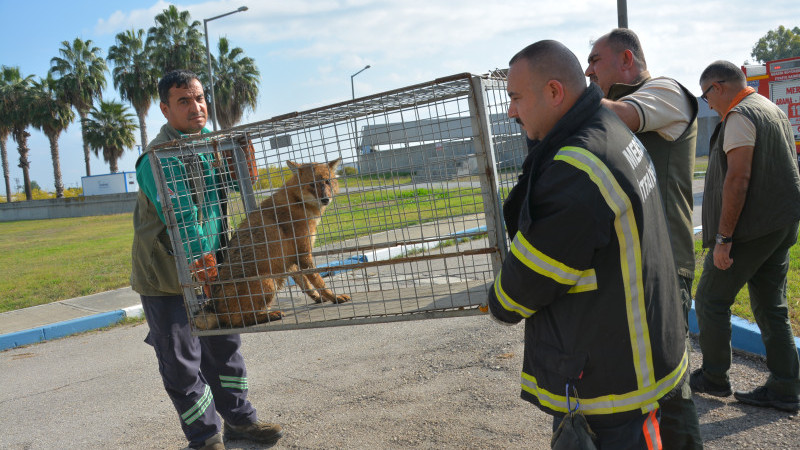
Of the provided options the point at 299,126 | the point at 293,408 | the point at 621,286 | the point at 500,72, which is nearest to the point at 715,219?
the point at 500,72

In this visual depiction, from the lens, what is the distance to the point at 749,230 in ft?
11.8

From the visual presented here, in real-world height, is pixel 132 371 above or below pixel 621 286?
below

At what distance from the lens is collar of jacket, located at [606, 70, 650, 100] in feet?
10.1

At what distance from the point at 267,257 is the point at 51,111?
168ft

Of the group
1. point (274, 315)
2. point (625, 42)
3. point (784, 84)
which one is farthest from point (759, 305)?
point (784, 84)

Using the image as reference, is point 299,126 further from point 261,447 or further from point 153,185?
point 261,447

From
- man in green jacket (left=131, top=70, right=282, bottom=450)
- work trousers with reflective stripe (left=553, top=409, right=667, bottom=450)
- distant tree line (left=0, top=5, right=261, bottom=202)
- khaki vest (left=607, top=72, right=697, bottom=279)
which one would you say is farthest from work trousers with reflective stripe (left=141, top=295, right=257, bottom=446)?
distant tree line (left=0, top=5, right=261, bottom=202)

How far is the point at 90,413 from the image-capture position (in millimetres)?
4594

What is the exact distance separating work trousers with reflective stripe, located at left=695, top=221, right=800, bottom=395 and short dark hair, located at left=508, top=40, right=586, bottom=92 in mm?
2357

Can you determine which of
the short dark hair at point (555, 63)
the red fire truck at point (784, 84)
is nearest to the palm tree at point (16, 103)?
the red fire truck at point (784, 84)

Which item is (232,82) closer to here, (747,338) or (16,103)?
(16,103)

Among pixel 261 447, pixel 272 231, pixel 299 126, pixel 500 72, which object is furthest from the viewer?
pixel 272 231

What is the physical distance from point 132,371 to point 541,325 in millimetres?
4791

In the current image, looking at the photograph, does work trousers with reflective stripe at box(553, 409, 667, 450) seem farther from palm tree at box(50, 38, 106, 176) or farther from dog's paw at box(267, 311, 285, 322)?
palm tree at box(50, 38, 106, 176)
